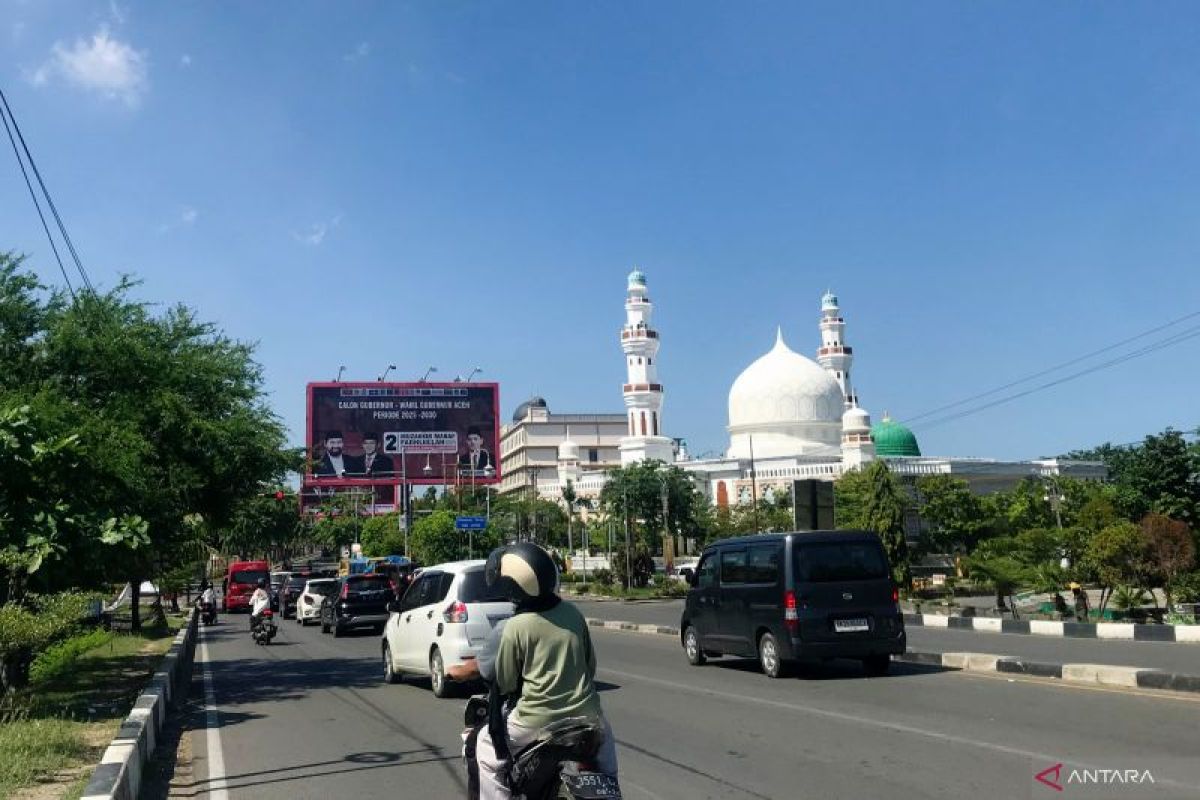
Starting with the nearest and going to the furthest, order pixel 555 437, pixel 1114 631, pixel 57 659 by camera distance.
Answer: pixel 57 659
pixel 1114 631
pixel 555 437

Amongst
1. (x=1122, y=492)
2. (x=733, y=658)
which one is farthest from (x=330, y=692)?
(x=1122, y=492)

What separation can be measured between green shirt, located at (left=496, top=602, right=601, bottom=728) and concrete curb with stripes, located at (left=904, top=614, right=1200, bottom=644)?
53.4 ft

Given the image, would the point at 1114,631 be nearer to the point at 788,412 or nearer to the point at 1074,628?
the point at 1074,628

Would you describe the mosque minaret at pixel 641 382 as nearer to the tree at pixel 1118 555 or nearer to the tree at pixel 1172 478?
the tree at pixel 1172 478

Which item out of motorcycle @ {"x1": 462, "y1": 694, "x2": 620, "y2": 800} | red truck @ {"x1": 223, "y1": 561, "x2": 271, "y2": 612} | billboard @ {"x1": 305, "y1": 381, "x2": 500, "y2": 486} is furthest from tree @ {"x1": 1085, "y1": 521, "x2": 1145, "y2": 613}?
billboard @ {"x1": 305, "y1": 381, "x2": 500, "y2": 486}

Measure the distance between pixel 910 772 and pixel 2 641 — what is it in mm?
9073

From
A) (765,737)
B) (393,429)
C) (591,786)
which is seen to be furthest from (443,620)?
(393,429)

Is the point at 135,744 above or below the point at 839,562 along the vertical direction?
below

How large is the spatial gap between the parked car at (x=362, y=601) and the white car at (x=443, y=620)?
38.1 ft

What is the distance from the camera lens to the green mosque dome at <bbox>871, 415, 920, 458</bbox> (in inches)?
3418

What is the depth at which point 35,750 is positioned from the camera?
8.93 m

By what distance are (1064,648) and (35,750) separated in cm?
1484

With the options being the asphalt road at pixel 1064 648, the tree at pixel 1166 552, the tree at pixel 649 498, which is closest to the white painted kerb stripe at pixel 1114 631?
the asphalt road at pixel 1064 648

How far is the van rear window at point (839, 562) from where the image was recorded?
1388 centimetres
